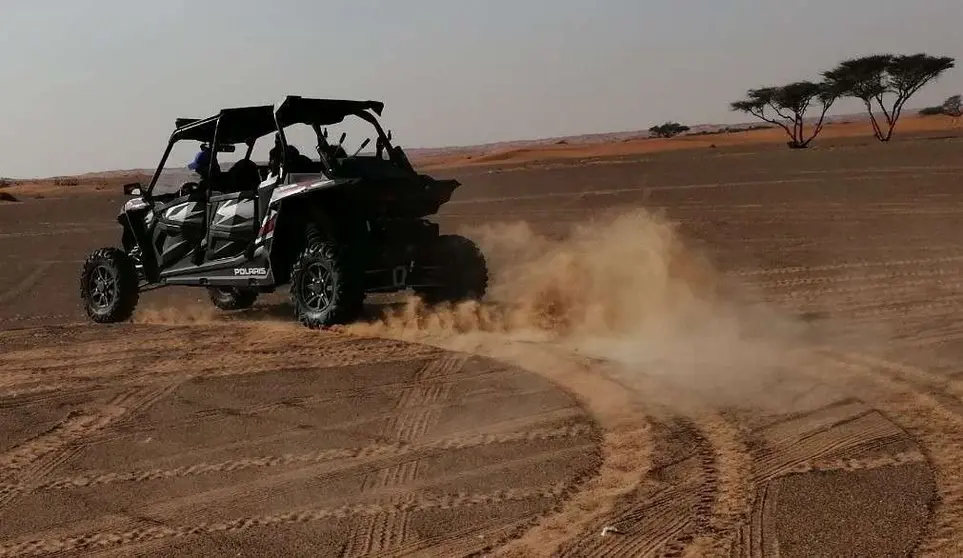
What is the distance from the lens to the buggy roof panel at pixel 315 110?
8406 mm

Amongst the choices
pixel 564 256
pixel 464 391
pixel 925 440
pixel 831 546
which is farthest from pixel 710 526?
pixel 564 256

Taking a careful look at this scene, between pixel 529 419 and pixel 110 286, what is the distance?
6435 mm

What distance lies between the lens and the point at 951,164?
23.6 meters

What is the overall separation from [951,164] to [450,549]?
78.0ft

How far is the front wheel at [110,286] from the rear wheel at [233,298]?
118 centimetres

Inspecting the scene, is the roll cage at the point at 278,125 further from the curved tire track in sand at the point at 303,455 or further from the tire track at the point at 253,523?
the tire track at the point at 253,523

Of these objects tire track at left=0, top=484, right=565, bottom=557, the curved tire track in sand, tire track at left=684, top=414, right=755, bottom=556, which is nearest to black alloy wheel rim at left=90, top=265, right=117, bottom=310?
the curved tire track in sand

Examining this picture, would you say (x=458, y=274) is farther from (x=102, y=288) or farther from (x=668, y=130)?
(x=668, y=130)

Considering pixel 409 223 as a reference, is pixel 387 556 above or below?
below

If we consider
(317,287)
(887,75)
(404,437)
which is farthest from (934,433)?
(887,75)

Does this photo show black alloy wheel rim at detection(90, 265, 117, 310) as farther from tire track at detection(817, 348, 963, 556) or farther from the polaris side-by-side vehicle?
tire track at detection(817, 348, 963, 556)

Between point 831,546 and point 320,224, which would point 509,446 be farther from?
point 320,224

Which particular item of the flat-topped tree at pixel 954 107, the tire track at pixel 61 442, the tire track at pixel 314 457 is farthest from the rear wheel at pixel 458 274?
the flat-topped tree at pixel 954 107

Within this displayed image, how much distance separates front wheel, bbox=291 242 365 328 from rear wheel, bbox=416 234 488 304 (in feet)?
3.30
